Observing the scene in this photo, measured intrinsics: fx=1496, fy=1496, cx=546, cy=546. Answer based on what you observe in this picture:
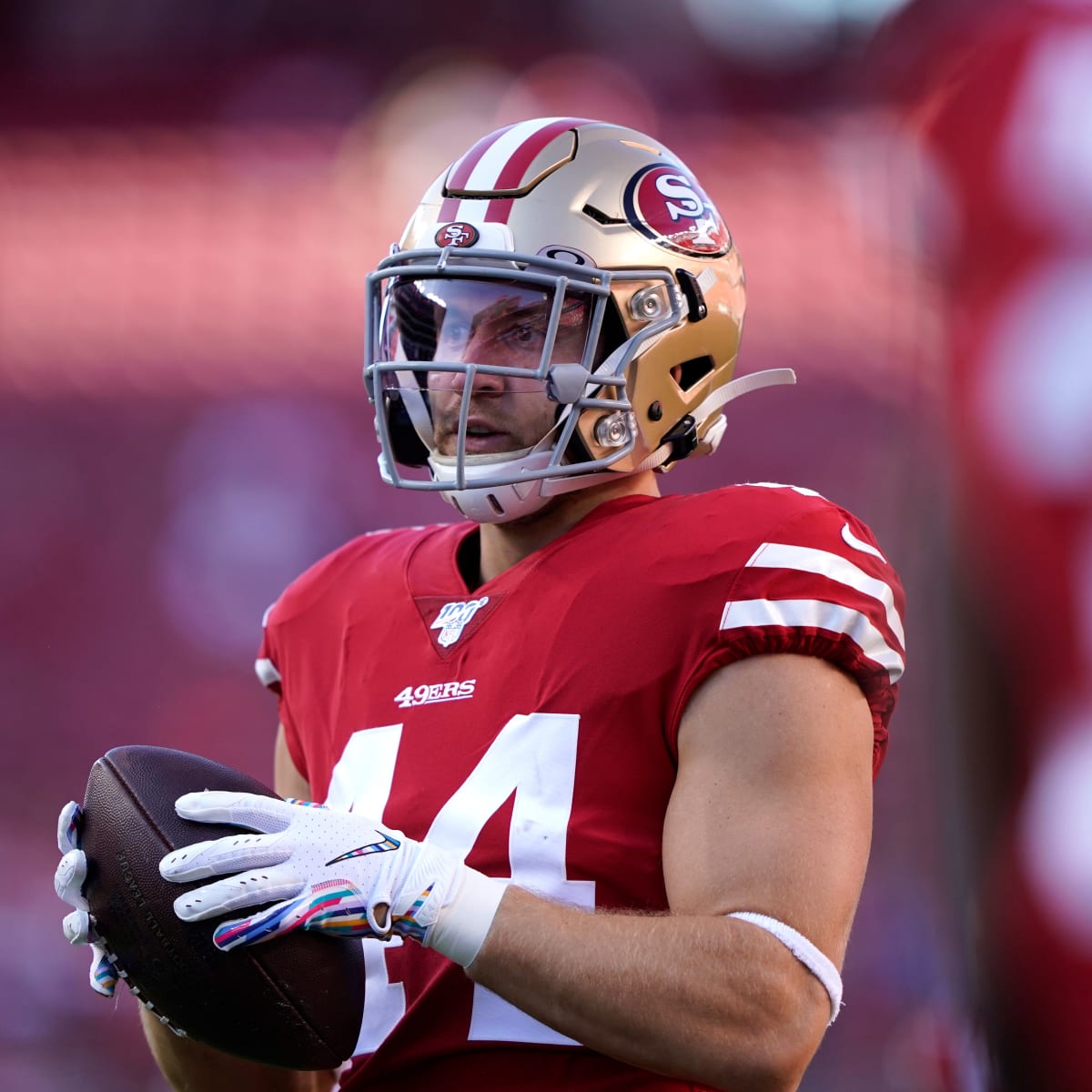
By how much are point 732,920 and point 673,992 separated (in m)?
0.07

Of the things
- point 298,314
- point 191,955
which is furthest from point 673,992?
point 298,314

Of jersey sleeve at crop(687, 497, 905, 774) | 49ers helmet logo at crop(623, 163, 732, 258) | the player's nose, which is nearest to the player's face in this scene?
the player's nose

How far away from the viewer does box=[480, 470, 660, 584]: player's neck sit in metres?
1.62

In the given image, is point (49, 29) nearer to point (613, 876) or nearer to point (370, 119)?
point (370, 119)

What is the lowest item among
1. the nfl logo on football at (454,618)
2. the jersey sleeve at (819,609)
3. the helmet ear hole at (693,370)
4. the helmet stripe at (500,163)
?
the nfl logo on football at (454,618)

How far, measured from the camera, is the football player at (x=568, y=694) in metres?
1.19

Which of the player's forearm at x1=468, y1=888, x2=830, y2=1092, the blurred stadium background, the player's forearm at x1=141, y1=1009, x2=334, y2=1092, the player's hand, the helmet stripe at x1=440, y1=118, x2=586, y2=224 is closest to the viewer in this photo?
the player's forearm at x1=468, y1=888, x2=830, y2=1092

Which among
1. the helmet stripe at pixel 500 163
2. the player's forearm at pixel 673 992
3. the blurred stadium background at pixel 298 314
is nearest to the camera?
the player's forearm at pixel 673 992

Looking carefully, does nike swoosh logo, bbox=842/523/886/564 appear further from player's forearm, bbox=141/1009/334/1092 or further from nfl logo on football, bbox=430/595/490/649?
player's forearm, bbox=141/1009/334/1092

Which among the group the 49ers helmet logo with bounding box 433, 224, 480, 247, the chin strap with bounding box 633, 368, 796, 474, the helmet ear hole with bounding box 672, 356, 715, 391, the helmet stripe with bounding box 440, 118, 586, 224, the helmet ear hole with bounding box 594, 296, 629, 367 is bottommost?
the chin strap with bounding box 633, 368, 796, 474

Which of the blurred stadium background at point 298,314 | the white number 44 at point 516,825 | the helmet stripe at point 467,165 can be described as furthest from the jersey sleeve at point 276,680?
the blurred stadium background at point 298,314

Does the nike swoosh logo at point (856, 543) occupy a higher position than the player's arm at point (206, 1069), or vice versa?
the nike swoosh logo at point (856, 543)

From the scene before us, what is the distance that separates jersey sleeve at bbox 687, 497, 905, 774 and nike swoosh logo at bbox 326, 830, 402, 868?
289 millimetres

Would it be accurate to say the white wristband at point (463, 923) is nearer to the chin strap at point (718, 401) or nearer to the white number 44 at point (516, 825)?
the white number 44 at point (516, 825)
